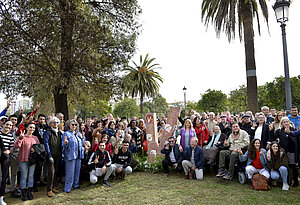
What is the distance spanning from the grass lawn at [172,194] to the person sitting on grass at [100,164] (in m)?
0.29

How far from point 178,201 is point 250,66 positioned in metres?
7.52

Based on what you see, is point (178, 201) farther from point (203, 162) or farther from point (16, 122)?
point (16, 122)

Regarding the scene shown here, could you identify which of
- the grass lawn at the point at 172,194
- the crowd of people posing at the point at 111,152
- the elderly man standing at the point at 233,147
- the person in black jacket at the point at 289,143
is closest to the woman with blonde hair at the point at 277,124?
the crowd of people posing at the point at 111,152

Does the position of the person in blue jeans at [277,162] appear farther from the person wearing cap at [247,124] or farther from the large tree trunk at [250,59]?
the large tree trunk at [250,59]

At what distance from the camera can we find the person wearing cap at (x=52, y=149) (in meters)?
5.77

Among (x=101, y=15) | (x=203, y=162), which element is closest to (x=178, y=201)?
(x=203, y=162)

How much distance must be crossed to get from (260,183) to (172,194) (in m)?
2.31

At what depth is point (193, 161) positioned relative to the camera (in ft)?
23.5

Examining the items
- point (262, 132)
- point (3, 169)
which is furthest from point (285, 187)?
point (3, 169)

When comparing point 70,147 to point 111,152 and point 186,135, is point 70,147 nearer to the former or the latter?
point 111,152

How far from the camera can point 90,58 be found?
9750 mm

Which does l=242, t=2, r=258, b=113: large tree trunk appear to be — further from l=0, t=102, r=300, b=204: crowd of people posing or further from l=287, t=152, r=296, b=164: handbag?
l=287, t=152, r=296, b=164: handbag

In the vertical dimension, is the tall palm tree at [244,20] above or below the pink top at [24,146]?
above

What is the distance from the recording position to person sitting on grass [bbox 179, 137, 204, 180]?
6.99 metres
